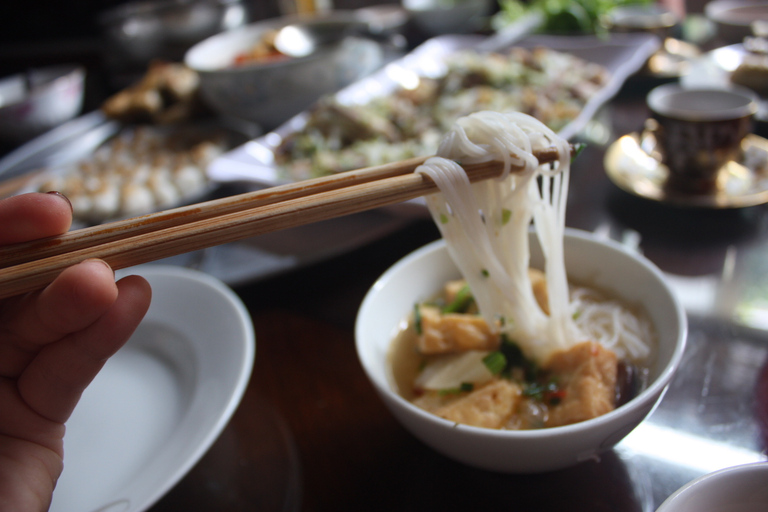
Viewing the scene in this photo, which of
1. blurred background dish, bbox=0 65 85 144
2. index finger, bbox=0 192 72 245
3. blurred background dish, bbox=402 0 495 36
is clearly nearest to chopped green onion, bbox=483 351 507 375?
index finger, bbox=0 192 72 245

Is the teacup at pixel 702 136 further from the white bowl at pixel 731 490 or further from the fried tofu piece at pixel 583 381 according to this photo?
the white bowl at pixel 731 490

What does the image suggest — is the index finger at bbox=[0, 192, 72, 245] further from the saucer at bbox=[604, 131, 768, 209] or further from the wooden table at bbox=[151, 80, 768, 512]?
the saucer at bbox=[604, 131, 768, 209]

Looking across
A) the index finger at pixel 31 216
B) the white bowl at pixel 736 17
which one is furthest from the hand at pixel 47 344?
the white bowl at pixel 736 17

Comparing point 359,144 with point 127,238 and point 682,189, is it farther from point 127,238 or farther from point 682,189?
Result: point 127,238

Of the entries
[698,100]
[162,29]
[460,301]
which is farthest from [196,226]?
[162,29]

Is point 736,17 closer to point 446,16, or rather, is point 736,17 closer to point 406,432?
point 446,16

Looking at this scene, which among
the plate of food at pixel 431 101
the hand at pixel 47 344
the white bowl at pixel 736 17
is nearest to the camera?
the hand at pixel 47 344
